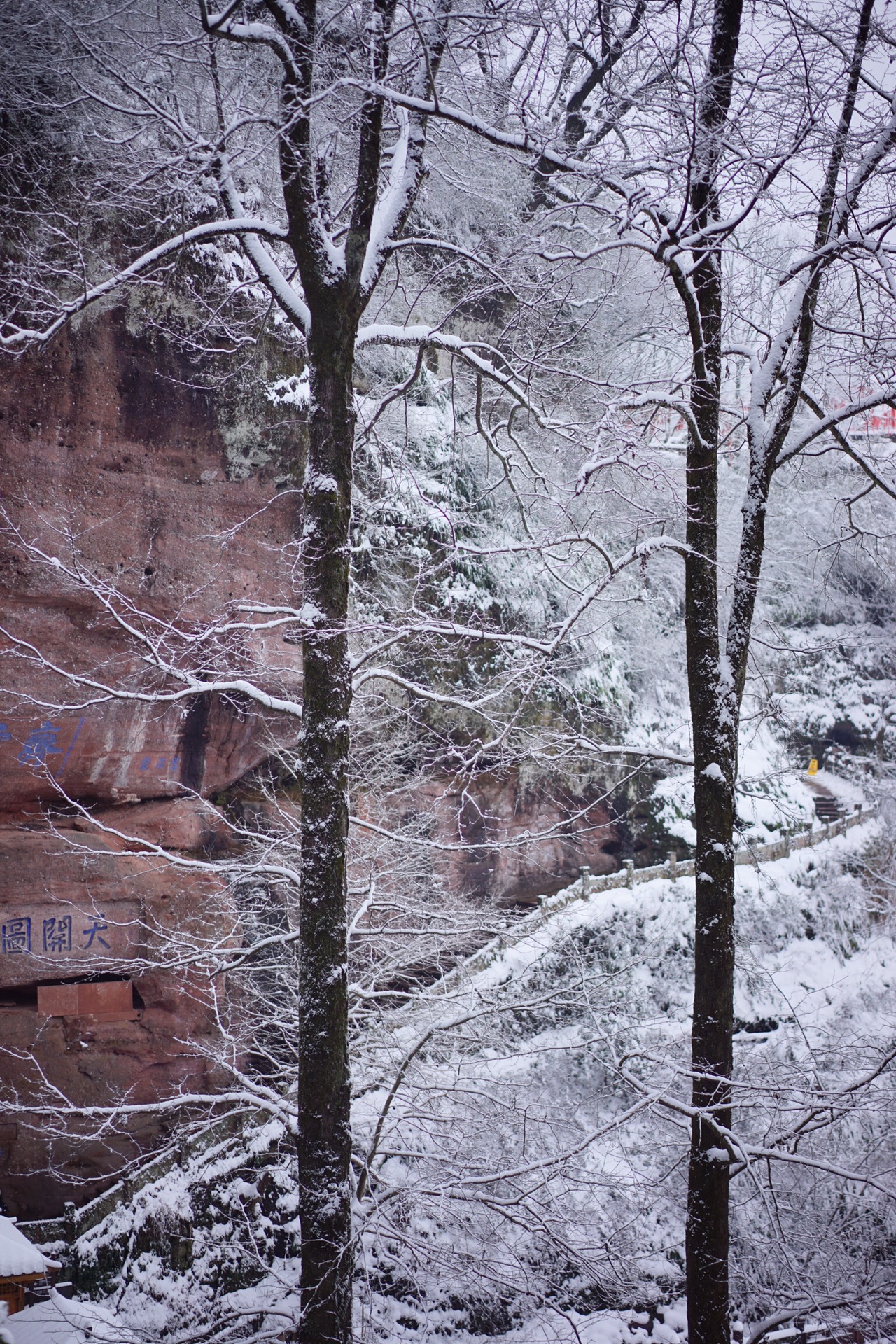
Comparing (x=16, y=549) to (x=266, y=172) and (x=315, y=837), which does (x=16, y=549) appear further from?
(x=315, y=837)

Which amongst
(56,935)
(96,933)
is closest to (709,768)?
(96,933)

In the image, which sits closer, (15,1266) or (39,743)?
(15,1266)

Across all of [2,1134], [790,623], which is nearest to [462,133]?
[2,1134]

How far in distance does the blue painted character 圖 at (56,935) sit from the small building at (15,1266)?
112 inches

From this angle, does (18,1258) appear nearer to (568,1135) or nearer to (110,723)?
(110,723)

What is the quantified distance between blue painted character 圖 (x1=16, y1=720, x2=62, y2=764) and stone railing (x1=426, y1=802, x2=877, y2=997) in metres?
4.84

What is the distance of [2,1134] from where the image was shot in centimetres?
904

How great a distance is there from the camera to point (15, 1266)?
20.8 feet

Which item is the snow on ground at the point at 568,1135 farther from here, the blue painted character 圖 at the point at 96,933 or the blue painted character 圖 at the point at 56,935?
the blue painted character 圖 at the point at 56,935

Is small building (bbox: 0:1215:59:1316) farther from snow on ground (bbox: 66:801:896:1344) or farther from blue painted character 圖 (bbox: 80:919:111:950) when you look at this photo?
blue painted character 圖 (bbox: 80:919:111:950)

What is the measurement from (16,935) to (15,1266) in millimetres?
3585

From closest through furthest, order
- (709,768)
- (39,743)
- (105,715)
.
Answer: (709,768)
(39,743)
(105,715)

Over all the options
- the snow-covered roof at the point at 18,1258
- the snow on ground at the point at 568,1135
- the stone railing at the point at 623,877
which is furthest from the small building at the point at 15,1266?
the stone railing at the point at 623,877

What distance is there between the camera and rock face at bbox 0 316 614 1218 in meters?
9.02
